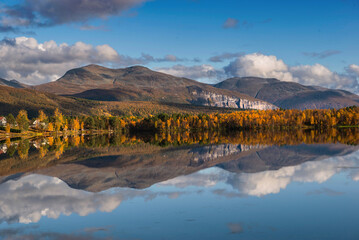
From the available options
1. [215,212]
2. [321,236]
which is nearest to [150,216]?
[215,212]

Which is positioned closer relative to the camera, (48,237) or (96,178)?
(48,237)

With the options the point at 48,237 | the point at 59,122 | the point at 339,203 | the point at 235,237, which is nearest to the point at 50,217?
the point at 48,237

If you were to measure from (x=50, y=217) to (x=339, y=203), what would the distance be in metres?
20.7

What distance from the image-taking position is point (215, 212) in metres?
22.4

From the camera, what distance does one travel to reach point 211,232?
59.8 feet

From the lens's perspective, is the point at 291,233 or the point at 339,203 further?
the point at 339,203

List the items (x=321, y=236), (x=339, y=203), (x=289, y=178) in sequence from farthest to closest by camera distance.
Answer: (x=289, y=178), (x=339, y=203), (x=321, y=236)

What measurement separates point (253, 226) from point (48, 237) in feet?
38.2

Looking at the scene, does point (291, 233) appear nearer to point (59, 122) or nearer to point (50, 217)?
point (50, 217)

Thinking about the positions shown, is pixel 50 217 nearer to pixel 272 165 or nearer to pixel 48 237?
pixel 48 237

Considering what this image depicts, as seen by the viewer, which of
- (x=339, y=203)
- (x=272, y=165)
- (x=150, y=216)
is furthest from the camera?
(x=272, y=165)

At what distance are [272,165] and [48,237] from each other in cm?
3424

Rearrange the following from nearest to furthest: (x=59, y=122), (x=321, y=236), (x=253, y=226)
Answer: (x=321, y=236)
(x=253, y=226)
(x=59, y=122)

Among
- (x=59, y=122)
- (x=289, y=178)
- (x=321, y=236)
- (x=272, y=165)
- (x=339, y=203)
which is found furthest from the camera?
(x=59, y=122)
